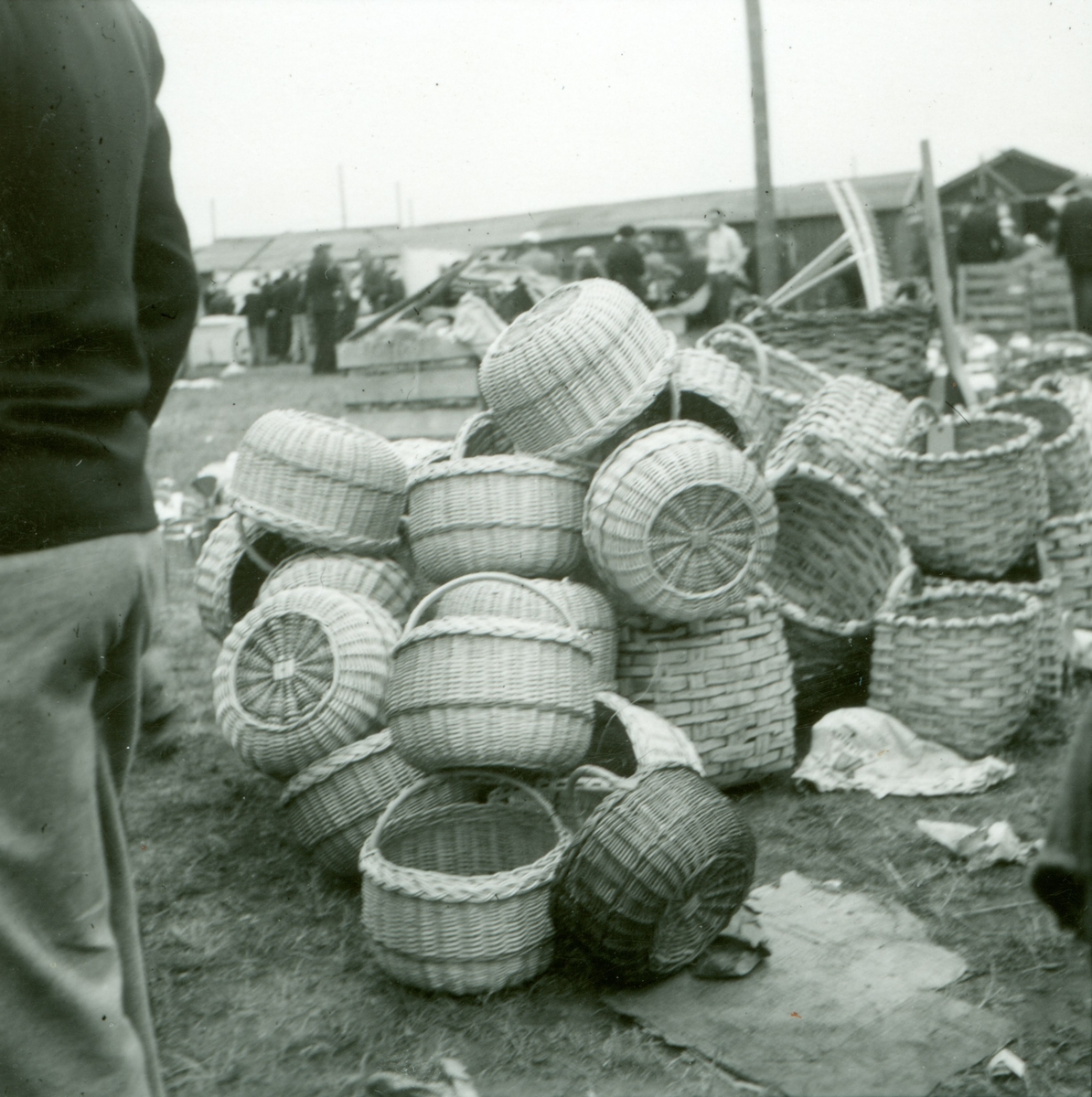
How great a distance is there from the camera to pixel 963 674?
3.97 metres

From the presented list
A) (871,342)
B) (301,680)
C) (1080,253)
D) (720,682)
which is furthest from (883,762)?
(1080,253)

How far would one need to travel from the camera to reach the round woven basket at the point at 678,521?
3.57 m

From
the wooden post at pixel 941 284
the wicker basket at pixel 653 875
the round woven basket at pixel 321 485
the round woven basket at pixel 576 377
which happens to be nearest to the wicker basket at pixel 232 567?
the round woven basket at pixel 321 485

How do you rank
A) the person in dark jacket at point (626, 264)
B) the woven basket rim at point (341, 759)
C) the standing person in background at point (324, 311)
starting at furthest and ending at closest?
the standing person in background at point (324, 311), the person in dark jacket at point (626, 264), the woven basket rim at point (341, 759)

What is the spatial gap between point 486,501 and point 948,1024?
189 cm

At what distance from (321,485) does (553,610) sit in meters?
Answer: 1.02

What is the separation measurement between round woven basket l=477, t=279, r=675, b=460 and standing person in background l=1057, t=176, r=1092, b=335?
8.21 m

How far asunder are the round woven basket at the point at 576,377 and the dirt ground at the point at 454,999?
4.06ft

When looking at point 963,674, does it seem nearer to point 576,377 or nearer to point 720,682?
point 720,682

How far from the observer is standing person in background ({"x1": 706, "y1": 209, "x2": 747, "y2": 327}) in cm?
1260

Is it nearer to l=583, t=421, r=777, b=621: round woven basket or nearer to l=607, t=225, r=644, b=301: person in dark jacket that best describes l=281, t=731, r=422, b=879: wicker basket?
l=583, t=421, r=777, b=621: round woven basket

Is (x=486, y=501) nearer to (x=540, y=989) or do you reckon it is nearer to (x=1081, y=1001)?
(x=540, y=989)

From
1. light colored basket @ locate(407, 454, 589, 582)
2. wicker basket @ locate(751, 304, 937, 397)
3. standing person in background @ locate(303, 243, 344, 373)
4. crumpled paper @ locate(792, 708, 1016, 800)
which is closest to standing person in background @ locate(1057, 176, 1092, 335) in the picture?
wicker basket @ locate(751, 304, 937, 397)

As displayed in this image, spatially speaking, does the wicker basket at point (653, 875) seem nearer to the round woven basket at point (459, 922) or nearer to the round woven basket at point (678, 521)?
the round woven basket at point (459, 922)
